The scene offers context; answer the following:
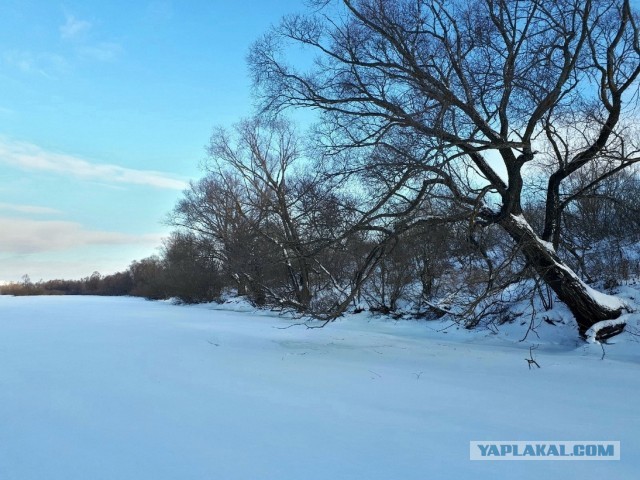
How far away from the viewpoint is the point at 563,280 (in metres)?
9.84

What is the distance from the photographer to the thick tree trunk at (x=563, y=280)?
956 centimetres

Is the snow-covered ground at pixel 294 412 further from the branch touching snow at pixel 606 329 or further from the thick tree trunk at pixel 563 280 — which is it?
the thick tree trunk at pixel 563 280

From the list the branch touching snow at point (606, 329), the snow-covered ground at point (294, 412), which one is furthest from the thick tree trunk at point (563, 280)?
the snow-covered ground at point (294, 412)

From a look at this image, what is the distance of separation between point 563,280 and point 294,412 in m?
7.74

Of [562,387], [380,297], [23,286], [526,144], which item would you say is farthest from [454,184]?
[23,286]

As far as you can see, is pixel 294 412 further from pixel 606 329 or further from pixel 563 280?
pixel 606 329

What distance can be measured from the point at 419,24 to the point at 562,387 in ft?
24.9

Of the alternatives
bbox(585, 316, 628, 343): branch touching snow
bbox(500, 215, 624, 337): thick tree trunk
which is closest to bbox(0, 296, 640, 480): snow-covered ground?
bbox(585, 316, 628, 343): branch touching snow

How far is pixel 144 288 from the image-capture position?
194ft

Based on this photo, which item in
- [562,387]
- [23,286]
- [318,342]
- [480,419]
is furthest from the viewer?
[23,286]

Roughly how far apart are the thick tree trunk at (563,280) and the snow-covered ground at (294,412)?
4.58 feet

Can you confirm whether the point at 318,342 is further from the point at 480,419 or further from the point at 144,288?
the point at 144,288

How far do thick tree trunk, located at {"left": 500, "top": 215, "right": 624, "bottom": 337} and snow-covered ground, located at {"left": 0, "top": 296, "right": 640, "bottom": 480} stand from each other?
4.58 feet

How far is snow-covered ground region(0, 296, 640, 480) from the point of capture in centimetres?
325
